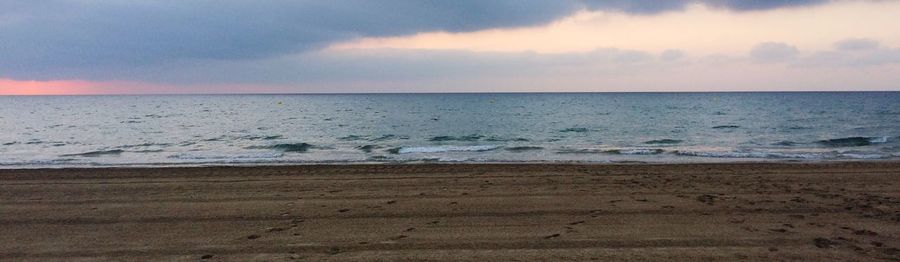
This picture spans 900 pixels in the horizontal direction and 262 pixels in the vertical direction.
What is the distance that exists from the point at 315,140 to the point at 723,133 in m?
24.3

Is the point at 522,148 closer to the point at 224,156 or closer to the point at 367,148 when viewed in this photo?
the point at 367,148

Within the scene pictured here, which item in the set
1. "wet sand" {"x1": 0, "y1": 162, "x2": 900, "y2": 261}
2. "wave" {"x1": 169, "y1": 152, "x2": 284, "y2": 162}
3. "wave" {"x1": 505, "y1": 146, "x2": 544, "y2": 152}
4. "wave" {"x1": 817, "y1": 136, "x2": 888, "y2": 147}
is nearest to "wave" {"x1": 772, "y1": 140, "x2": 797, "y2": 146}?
"wave" {"x1": 817, "y1": 136, "x2": 888, "y2": 147}

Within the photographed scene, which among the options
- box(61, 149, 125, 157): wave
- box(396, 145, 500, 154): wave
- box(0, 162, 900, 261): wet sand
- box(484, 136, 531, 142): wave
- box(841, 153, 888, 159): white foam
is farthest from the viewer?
box(484, 136, 531, 142): wave

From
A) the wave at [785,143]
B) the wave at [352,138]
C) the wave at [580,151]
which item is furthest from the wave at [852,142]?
the wave at [352,138]

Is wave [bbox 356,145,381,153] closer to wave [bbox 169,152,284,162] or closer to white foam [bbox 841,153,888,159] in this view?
wave [bbox 169,152,284,162]

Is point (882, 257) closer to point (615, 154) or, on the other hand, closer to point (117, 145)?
point (615, 154)

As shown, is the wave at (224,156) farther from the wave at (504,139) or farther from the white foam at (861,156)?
the white foam at (861,156)

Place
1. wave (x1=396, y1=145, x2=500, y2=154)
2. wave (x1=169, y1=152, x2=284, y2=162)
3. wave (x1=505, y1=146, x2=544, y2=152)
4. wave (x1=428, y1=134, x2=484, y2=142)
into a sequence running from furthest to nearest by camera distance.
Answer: wave (x1=428, y1=134, x2=484, y2=142) < wave (x1=505, y1=146, x2=544, y2=152) < wave (x1=396, y1=145, x2=500, y2=154) < wave (x1=169, y1=152, x2=284, y2=162)

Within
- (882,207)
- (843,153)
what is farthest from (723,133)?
(882,207)

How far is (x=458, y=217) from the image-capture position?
7.79 meters

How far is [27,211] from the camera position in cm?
859

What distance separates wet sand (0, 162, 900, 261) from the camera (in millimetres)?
6027

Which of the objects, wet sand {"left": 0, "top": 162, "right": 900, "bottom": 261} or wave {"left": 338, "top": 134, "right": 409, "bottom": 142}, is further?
wave {"left": 338, "top": 134, "right": 409, "bottom": 142}

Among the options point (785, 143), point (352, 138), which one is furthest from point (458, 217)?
point (785, 143)
